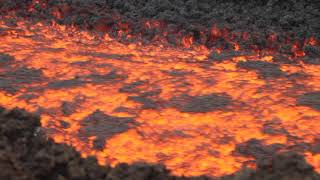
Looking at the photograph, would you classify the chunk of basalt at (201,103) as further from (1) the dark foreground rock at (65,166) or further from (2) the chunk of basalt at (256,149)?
(1) the dark foreground rock at (65,166)

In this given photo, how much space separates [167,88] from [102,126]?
349mm

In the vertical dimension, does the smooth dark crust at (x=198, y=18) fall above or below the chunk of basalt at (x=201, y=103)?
above

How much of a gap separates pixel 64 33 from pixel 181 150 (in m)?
1.20

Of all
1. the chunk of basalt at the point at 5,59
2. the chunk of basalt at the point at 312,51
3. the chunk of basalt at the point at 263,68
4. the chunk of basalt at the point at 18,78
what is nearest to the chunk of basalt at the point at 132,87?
the chunk of basalt at the point at 18,78

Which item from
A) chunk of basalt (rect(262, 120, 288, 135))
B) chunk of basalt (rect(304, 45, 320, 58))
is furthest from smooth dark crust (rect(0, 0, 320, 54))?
chunk of basalt (rect(262, 120, 288, 135))

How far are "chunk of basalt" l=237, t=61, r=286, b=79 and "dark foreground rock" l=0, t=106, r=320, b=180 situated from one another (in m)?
0.57

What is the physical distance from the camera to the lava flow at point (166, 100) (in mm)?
1613

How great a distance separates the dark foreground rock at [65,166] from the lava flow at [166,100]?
0.03 meters

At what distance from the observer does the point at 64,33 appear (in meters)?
2.52

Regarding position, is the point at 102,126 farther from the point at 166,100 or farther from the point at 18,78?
the point at 18,78

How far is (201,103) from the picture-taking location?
1846 millimetres

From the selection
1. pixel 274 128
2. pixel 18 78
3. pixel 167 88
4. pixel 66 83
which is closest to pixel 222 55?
pixel 167 88

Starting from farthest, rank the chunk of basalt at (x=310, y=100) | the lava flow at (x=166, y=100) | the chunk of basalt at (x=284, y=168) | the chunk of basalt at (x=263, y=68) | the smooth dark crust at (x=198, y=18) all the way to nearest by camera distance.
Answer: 1. the smooth dark crust at (x=198, y=18)
2. the chunk of basalt at (x=263, y=68)
3. the chunk of basalt at (x=310, y=100)
4. the lava flow at (x=166, y=100)
5. the chunk of basalt at (x=284, y=168)

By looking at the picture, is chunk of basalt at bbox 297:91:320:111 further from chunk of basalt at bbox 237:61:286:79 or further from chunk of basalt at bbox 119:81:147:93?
chunk of basalt at bbox 119:81:147:93
